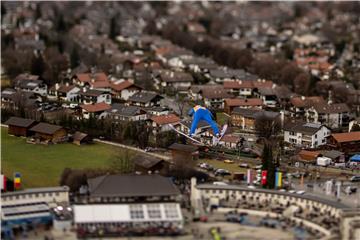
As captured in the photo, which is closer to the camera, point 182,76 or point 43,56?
point 182,76

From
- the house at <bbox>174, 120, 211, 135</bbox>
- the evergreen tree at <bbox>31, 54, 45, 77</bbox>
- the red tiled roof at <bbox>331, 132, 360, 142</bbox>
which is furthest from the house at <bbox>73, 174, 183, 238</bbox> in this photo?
the evergreen tree at <bbox>31, 54, 45, 77</bbox>

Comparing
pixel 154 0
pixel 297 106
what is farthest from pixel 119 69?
pixel 154 0

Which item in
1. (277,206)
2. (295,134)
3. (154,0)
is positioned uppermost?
(154,0)

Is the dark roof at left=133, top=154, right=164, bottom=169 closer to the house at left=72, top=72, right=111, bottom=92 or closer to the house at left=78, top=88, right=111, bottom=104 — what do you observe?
the house at left=78, top=88, right=111, bottom=104

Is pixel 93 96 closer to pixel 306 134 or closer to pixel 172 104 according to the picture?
pixel 172 104

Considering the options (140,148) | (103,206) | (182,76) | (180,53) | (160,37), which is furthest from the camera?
(160,37)

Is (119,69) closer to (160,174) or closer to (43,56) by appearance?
(43,56)

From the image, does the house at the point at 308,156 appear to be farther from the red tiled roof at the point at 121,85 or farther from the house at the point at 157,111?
the red tiled roof at the point at 121,85
